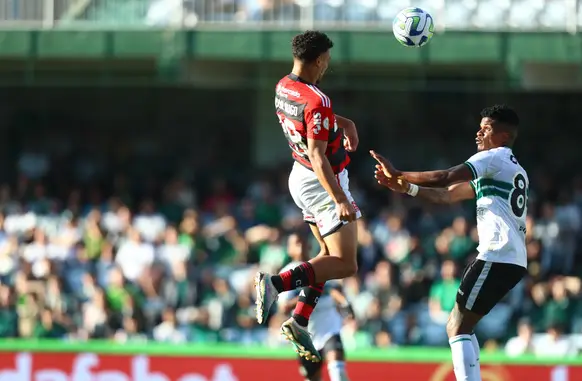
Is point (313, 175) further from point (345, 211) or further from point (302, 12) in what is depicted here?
point (302, 12)

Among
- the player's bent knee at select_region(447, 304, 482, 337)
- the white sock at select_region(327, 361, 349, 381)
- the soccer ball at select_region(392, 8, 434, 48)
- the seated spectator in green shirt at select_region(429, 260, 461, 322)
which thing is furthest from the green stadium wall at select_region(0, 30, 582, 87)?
the player's bent knee at select_region(447, 304, 482, 337)

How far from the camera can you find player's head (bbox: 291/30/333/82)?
9.72 m

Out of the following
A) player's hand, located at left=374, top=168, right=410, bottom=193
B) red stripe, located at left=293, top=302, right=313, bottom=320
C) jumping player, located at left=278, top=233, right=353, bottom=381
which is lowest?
jumping player, located at left=278, top=233, right=353, bottom=381

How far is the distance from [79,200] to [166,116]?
2991 mm

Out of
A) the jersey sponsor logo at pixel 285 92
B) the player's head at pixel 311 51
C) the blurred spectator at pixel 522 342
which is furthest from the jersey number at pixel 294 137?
the blurred spectator at pixel 522 342

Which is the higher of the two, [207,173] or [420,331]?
[207,173]

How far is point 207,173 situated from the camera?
1981cm

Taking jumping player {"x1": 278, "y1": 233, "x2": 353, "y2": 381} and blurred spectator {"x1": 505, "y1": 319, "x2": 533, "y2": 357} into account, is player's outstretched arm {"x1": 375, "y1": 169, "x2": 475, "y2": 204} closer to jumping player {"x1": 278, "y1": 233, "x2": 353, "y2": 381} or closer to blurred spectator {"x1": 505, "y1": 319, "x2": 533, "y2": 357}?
jumping player {"x1": 278, "y1": 233, "x2": 353, "y2": 381}

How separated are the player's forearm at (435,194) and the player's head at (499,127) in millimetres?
466

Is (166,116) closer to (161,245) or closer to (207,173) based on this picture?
(207,173)

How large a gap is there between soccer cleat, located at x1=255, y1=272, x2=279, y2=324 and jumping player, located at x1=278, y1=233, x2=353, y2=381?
2.36 metres

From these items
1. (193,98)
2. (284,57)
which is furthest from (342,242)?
(193,98)

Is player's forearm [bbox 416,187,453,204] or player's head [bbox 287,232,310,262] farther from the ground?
player's forearm [bbox 416,187,453,204]

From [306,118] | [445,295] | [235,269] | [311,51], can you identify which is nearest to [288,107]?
[306,118]
